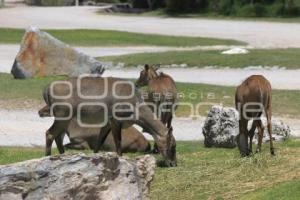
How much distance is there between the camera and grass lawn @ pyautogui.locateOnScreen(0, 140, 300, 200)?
35.0ft

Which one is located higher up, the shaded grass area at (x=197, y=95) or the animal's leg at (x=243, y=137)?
the animal's leg at (x=243, y=137)

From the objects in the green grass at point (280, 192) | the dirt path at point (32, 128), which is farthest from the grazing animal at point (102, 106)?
the dirt path at point (32, 128)

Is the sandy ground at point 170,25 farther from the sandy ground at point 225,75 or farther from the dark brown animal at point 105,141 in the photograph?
the dark brown animal at point 105,141

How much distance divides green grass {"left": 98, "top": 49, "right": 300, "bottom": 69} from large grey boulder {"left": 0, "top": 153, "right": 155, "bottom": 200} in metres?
21.1

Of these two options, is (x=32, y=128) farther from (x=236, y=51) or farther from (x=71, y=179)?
(x=236, y=51)

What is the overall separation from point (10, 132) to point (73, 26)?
36.8m

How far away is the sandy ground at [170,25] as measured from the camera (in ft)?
148

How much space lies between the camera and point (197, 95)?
76.1 feet

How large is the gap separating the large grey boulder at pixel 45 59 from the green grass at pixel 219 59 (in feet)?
17.0

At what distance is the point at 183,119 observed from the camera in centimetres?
2045

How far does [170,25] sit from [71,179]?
46895 millimetres

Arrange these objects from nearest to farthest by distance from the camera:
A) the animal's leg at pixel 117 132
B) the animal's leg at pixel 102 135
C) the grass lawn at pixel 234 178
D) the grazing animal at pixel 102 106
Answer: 1. the grass lawn at pixel 234 178
2. the grazing animal at pixel 102 106
3. the animal's leg at pixel 117 132
4. the animal's leg at pixel 102 135

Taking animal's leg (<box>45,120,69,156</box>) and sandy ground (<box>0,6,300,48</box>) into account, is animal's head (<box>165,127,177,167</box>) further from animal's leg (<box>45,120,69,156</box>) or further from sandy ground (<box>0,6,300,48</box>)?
sandy ground (<box>0,6,300,48</box>)

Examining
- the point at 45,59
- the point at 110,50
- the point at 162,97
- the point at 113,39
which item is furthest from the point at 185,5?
the point at 162,97
